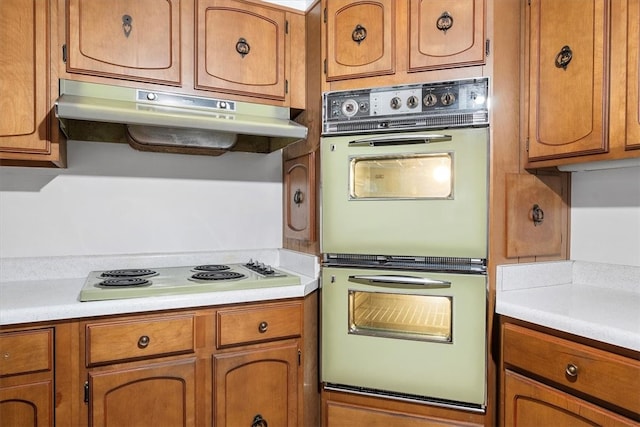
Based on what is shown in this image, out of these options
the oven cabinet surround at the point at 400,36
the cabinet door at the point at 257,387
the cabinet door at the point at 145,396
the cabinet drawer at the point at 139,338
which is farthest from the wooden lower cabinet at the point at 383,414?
the oven cabinet surround at the point at 400,36

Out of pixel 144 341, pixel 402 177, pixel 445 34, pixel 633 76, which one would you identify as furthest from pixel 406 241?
pixel 144 341

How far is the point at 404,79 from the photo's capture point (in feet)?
5.77

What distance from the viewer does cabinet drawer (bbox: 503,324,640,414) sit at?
117 centimetres

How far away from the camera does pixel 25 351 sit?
135 cm

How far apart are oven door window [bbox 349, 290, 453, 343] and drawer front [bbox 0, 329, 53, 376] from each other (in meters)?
1.17

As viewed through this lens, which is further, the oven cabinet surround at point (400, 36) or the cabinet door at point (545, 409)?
the oven cabinet surround at point (400, 36)

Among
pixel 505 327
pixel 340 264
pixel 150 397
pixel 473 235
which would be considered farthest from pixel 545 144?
pixel 150 397

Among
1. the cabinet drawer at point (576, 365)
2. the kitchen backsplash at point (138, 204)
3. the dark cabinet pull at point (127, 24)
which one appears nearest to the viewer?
the cabinet drawer at point (576, 365)

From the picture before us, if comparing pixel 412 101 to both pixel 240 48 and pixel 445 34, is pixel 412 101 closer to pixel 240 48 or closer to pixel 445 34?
pixel 445 34

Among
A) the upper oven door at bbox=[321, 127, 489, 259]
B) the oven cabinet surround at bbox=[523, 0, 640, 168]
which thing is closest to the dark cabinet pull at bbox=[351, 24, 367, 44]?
the upper oven door at bbox=[321, 127, 489, 259]

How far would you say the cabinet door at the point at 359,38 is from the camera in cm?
177

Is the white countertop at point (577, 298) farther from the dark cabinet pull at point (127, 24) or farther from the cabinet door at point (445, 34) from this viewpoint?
the dark cabinet pull at point (127, 24)

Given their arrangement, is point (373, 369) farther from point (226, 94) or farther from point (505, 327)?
point (226, 94)

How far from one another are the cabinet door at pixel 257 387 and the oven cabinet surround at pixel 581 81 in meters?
1.40
